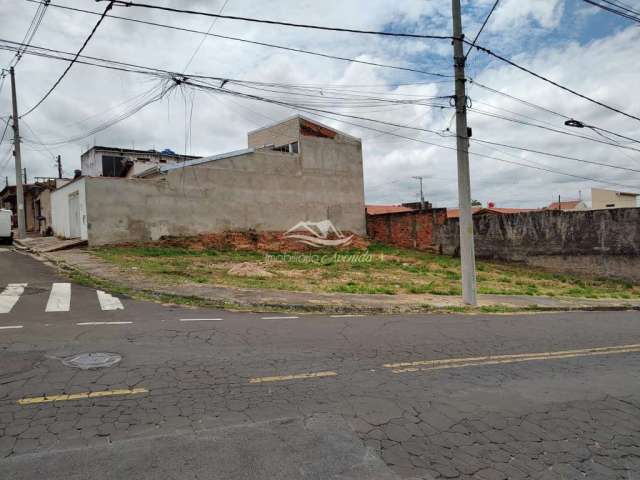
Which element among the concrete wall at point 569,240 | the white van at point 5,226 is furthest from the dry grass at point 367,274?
the white van at point 5,226

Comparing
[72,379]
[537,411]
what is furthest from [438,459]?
[72,379]

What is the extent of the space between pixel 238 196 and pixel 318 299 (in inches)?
699

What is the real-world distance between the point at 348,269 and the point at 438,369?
15.0 metres

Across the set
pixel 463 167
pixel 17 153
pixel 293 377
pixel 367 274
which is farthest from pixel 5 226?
pixel 293 377

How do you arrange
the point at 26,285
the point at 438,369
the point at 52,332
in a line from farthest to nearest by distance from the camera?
the point at 26,285, the point at 52,332, the point at 438,369

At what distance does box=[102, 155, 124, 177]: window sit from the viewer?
37.3 meters

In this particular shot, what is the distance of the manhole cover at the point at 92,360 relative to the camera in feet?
16.8

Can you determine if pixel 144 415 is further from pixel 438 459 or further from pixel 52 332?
pixel 52 332

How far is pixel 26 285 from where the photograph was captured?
11.3 meters

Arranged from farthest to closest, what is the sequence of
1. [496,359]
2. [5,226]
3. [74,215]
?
[5,226] < [74,215] < [496,359]

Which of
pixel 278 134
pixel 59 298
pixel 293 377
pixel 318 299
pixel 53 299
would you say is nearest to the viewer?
pixel 293 377

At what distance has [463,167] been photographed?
12.3 m

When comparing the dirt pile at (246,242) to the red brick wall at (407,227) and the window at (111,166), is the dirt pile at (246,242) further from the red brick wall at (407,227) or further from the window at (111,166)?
the window at (111,166)

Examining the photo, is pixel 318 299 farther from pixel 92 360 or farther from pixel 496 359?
pixel 92 360
